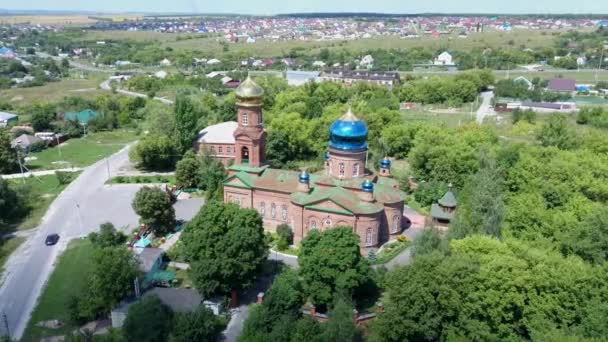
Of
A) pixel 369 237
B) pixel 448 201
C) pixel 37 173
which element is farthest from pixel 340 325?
pixel 37 173

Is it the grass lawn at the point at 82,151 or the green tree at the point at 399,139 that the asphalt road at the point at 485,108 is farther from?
the grass lawn at the point at 82,151

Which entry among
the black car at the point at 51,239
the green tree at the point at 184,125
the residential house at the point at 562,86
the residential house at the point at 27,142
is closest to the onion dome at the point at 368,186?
the black car at the point at 51,239

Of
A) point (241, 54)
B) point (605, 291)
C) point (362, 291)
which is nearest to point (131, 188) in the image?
point (362, 291)

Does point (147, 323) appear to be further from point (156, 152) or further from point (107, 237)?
point (156, 152)

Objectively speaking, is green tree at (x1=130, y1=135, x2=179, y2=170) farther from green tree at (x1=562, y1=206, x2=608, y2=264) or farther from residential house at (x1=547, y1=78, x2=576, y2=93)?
residential house at (x1=547, y1=78, x2=576, y2=93)

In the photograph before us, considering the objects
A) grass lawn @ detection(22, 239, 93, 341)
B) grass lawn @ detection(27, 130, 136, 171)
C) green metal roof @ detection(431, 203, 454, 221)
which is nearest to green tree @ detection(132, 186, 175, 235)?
grass lawn @ detection(22, 239, 93, 341)

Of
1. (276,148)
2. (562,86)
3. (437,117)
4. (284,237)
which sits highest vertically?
(562,86)
